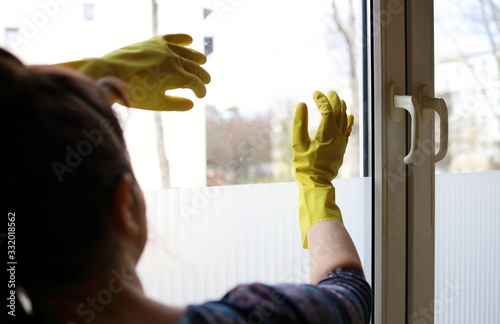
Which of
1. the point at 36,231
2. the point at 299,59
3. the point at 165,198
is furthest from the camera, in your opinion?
the point at 299,59

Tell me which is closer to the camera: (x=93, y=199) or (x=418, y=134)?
(x=93, y=199)

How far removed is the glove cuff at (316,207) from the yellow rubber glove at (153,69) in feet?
0.84

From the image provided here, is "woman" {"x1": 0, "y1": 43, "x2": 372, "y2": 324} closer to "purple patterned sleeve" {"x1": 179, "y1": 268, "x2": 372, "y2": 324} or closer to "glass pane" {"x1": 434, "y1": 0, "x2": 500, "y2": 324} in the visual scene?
"purple patterned sleeve" {"x1": 179, "y1": 268, "x2": 372, "y2": 324}

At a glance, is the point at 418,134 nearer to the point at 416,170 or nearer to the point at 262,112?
the point at 416,170

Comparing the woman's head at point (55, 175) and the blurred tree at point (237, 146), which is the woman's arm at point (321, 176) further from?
the woman's head at point (55, 175)

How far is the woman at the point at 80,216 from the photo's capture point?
0.47 meters

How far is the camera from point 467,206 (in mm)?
1034

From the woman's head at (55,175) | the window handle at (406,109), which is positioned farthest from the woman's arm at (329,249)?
the woman's head at (55,175)

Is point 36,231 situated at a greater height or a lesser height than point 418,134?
lesser

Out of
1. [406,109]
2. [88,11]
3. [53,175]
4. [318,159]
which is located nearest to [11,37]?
[88,11]

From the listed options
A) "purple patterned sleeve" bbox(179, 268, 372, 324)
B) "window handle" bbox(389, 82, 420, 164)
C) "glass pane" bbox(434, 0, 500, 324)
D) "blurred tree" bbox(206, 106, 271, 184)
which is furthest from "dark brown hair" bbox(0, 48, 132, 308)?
"glass pane" bbox(434, 0, 500, 324)

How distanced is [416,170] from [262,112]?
363 mm

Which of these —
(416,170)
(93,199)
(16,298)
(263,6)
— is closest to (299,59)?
(263,6)

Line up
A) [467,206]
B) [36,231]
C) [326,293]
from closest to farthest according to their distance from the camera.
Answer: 1. [36,231]
2. [326,293]
3. [467,206]
